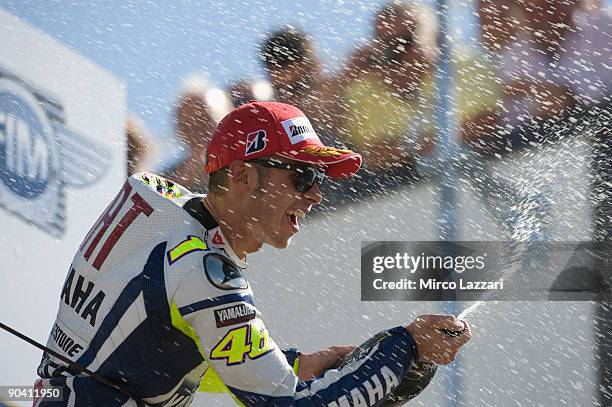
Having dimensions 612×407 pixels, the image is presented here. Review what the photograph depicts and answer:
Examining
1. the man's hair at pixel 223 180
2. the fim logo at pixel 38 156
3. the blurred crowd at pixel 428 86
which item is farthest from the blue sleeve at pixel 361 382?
the blurred crowd at pixel 428 86

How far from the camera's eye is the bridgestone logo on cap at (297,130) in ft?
5.90

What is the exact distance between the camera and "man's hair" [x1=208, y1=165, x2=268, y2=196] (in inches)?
71.0

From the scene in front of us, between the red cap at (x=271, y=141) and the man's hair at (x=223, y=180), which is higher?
the red cap at (x=271, y=141)

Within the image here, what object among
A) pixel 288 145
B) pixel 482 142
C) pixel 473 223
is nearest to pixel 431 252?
pixel 473 223

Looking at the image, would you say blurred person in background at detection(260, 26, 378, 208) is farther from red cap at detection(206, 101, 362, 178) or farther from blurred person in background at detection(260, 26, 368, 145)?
red cap at detection(206, 101, 362, 178)

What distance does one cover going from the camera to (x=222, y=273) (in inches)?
62.4

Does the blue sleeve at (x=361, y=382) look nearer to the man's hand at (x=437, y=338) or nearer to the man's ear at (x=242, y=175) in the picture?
the man's hand at (x=437, y=338)

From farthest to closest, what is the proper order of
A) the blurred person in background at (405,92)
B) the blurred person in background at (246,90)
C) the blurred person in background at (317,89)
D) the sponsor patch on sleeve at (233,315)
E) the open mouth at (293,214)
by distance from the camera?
1. the blurred person in background at (246,90)
2. the blurred person in background at (317,89)
3. the blurred person in background at (405,92)
4. the open mouth at (293,214)
5. the sponsor patch on sleeve at (233,315)

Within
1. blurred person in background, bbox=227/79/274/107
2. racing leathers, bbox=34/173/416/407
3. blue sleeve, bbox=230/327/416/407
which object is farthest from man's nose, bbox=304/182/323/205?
blurred person in background, bbox=227/79/274/107

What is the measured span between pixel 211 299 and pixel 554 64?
97.4 inches

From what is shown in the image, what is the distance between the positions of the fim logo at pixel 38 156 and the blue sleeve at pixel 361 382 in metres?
1.79

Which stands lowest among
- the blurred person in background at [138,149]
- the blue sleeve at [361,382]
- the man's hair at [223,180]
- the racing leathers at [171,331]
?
the blurred person in background at [138,149]

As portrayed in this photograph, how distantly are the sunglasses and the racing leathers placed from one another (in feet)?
0.57

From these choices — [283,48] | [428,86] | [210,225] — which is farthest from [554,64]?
[210,225]
